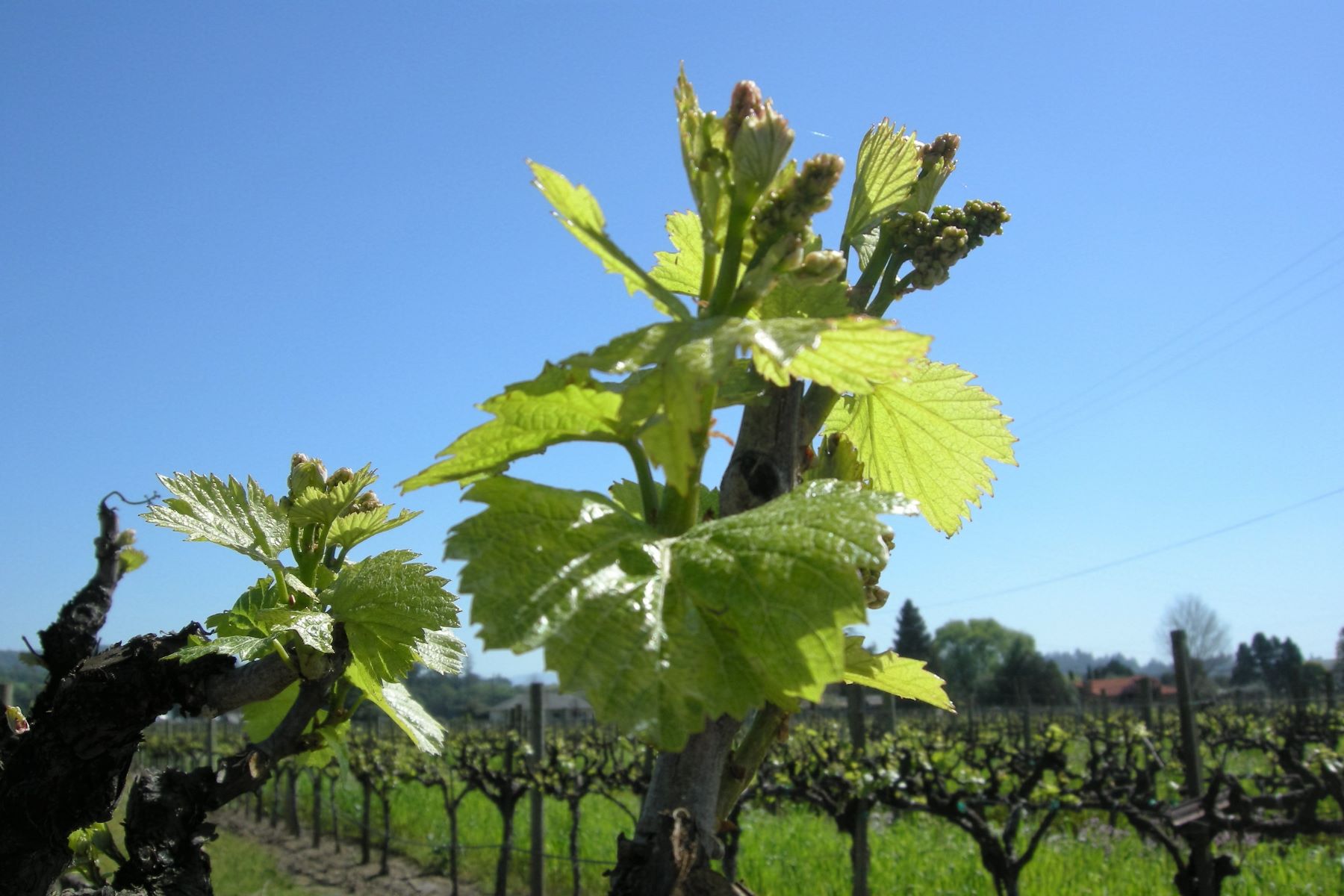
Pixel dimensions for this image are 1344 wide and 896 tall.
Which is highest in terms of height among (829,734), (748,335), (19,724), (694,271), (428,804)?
(694,271)

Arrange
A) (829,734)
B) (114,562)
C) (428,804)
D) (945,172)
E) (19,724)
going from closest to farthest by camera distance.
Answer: (945,172) → (19,724) → (114,562) → (829,734) → (428,804)

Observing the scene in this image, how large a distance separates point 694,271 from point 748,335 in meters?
0.31

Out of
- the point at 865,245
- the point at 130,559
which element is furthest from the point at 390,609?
the point at 130,559

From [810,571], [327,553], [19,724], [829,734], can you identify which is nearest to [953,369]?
[810,571]

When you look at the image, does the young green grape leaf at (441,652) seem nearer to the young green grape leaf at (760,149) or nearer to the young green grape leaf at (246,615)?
the young green grape leaf at (246,615)

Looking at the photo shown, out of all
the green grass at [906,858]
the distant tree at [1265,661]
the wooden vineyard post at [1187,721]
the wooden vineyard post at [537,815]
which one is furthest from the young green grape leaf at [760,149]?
the distant tree at [1265,661]

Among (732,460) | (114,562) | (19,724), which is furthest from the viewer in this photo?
(114,562)

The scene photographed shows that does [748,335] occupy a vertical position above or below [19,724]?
above

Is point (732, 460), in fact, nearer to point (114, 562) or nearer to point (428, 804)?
point (114, 562)

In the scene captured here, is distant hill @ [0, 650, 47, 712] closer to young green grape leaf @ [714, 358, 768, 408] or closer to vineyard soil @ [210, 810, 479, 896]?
young green grape leaf @ [714, 358, 768, 408]

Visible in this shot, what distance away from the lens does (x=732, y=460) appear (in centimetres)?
68

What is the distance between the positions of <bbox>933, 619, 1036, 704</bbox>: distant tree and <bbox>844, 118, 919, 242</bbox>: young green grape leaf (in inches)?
2667

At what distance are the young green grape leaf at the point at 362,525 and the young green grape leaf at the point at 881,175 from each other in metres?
0.59

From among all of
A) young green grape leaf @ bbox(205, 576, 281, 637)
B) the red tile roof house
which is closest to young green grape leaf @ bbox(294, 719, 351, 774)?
young green grape leaf @ bbox(205, 576, 281, 637)
